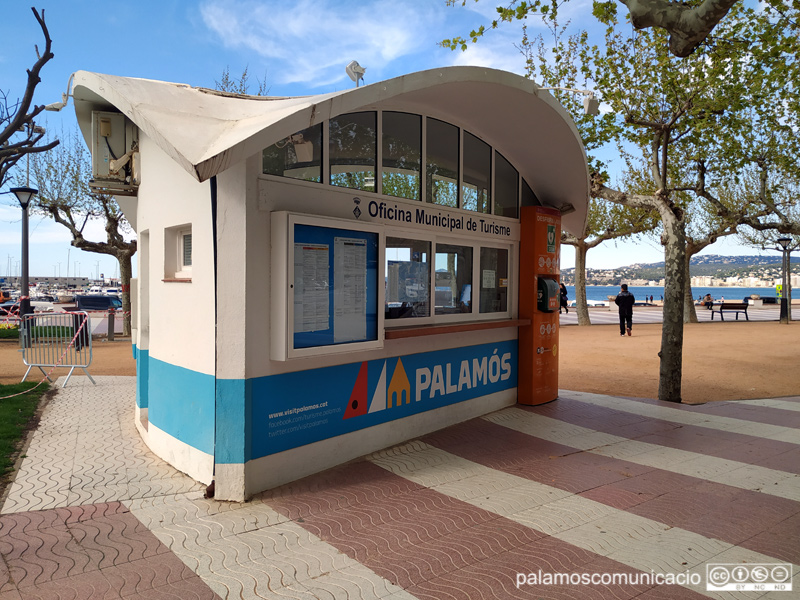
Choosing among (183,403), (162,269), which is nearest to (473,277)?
(162,269)

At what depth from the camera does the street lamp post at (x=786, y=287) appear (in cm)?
2578

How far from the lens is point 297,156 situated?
5199 mm

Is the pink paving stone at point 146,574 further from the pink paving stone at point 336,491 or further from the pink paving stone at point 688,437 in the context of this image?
the pink paving stone at point 688,437

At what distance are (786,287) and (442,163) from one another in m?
25.1

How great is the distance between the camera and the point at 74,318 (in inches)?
421

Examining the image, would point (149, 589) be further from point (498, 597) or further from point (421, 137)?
point (421, 137)

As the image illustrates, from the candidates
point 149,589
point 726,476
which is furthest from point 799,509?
point 149,589

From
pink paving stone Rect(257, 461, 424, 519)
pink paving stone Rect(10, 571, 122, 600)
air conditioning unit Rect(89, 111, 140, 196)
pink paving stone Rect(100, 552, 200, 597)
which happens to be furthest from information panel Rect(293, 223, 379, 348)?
air conditioning unit Rect(89, 111, 140, 196)

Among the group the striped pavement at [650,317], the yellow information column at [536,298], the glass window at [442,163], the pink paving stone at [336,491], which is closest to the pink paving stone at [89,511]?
the pink paving stone at [336,491]

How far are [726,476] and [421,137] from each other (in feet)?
15.4

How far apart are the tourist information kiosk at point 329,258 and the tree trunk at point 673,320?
2351 mm

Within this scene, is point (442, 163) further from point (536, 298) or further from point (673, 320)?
point (673, 320)

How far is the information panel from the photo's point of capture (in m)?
5.02

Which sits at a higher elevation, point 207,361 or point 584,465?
point 207,361
